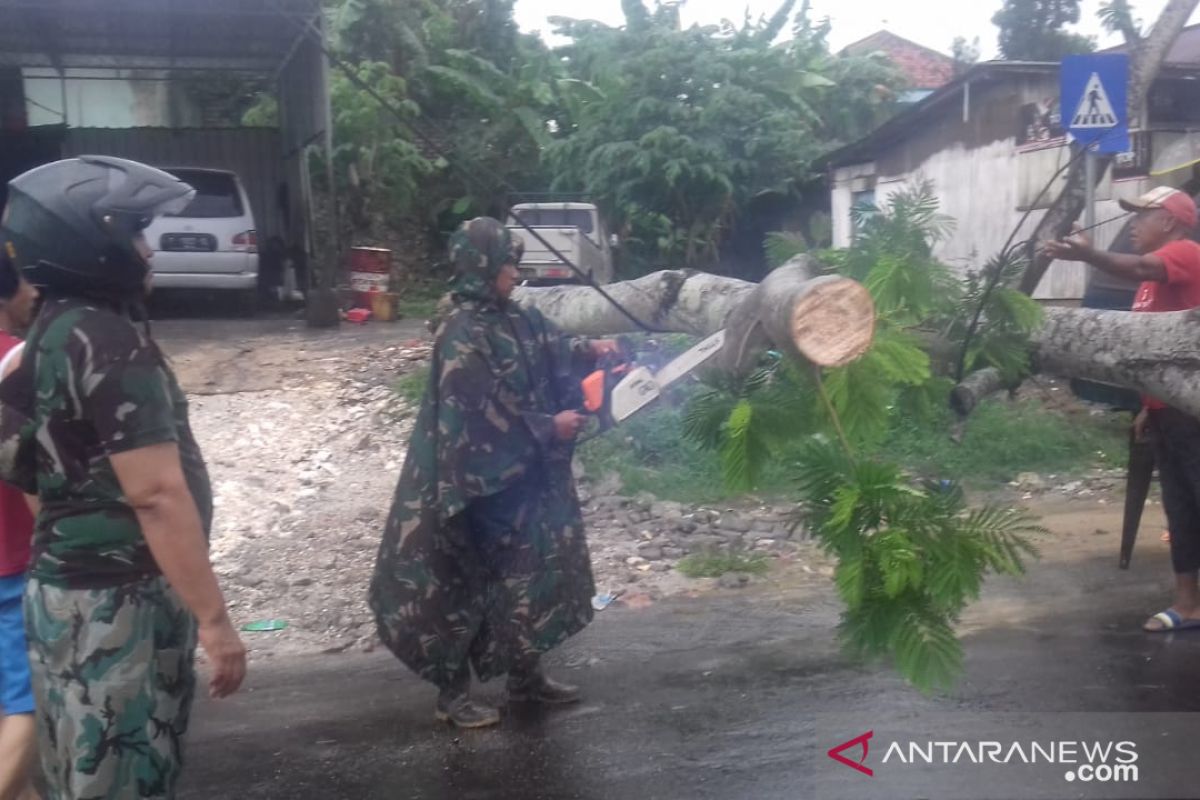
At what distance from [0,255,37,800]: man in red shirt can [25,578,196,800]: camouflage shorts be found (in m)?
0.82

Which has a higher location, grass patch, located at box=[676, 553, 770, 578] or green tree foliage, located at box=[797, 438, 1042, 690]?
green tree foliage, located at box=[797, 438, 1042, 690]

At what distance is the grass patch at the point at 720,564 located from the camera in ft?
21.8

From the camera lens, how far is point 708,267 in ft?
57.7

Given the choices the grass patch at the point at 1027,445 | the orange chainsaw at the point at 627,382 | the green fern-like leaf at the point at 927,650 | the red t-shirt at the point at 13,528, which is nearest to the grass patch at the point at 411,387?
the grass patch at the point at 1027,445

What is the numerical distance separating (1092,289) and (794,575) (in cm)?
295

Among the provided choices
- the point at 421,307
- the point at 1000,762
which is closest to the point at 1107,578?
the point at 1000,762

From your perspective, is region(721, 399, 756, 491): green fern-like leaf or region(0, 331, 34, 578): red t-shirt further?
region(0, 331, 34, 578): red t-shirt

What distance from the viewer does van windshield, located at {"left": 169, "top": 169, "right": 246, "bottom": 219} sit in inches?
527

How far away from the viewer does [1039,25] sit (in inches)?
981

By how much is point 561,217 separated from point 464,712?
40.3ft

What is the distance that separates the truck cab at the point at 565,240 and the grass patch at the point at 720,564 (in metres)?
6.96

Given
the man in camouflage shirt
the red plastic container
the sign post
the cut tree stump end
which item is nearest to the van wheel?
the red plastic container

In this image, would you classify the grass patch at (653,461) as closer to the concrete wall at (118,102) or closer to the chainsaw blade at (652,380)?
the chainsaw blade at (652,380)

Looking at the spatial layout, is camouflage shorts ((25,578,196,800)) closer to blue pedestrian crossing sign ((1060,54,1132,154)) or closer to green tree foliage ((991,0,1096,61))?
blue pedestrian crossing sign ((1060,54,1132,154))
